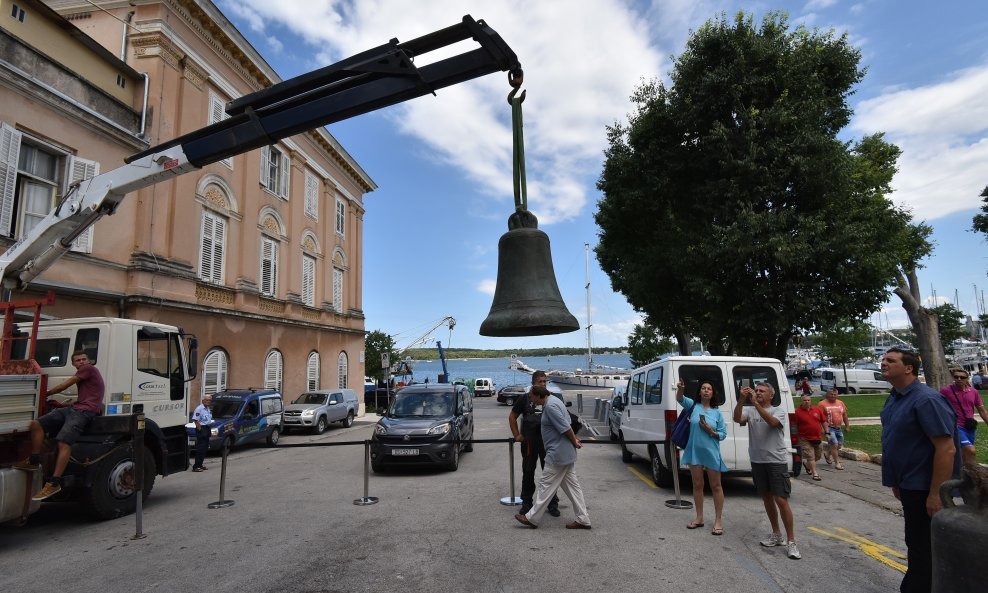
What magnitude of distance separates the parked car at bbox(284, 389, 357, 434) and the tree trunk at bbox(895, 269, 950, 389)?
1977 centimetres

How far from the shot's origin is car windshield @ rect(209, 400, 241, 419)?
1459 centimetres

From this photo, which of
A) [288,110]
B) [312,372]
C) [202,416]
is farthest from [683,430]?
[312,372]

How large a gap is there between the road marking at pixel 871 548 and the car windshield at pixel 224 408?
13652 mm

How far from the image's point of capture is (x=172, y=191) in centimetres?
1541

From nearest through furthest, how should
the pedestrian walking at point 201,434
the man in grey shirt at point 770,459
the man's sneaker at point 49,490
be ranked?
the man in grey shirt at point 770,459 → the man's sneaker at point 49,490 → the pedestrian walking at point 201,434

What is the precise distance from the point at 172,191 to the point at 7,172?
431 centimetres

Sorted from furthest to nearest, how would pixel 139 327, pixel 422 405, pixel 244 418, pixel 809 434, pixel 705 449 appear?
pixel 244 418 < pixel 422 405 < pixel 809 434 < pixel 139 327 < pixel 705 449

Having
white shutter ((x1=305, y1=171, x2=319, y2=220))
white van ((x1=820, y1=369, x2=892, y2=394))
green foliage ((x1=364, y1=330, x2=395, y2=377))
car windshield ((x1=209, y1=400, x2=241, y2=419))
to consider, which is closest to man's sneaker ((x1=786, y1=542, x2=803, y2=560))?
car windshield ((x1=209, y1=400, x2=241, y2=419))

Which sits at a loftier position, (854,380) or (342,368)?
(342,368)

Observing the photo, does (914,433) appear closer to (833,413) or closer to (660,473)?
(660,473)

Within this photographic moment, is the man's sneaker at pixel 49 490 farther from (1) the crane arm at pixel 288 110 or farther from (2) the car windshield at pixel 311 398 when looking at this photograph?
(2) the car windshield at pixel 311 398

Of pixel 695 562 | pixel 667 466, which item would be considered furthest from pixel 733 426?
pixel 695 562

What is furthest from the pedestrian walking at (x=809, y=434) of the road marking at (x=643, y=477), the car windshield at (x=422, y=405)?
the car windshield at (x=422, y=405)

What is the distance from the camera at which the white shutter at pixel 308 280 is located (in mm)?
22828
